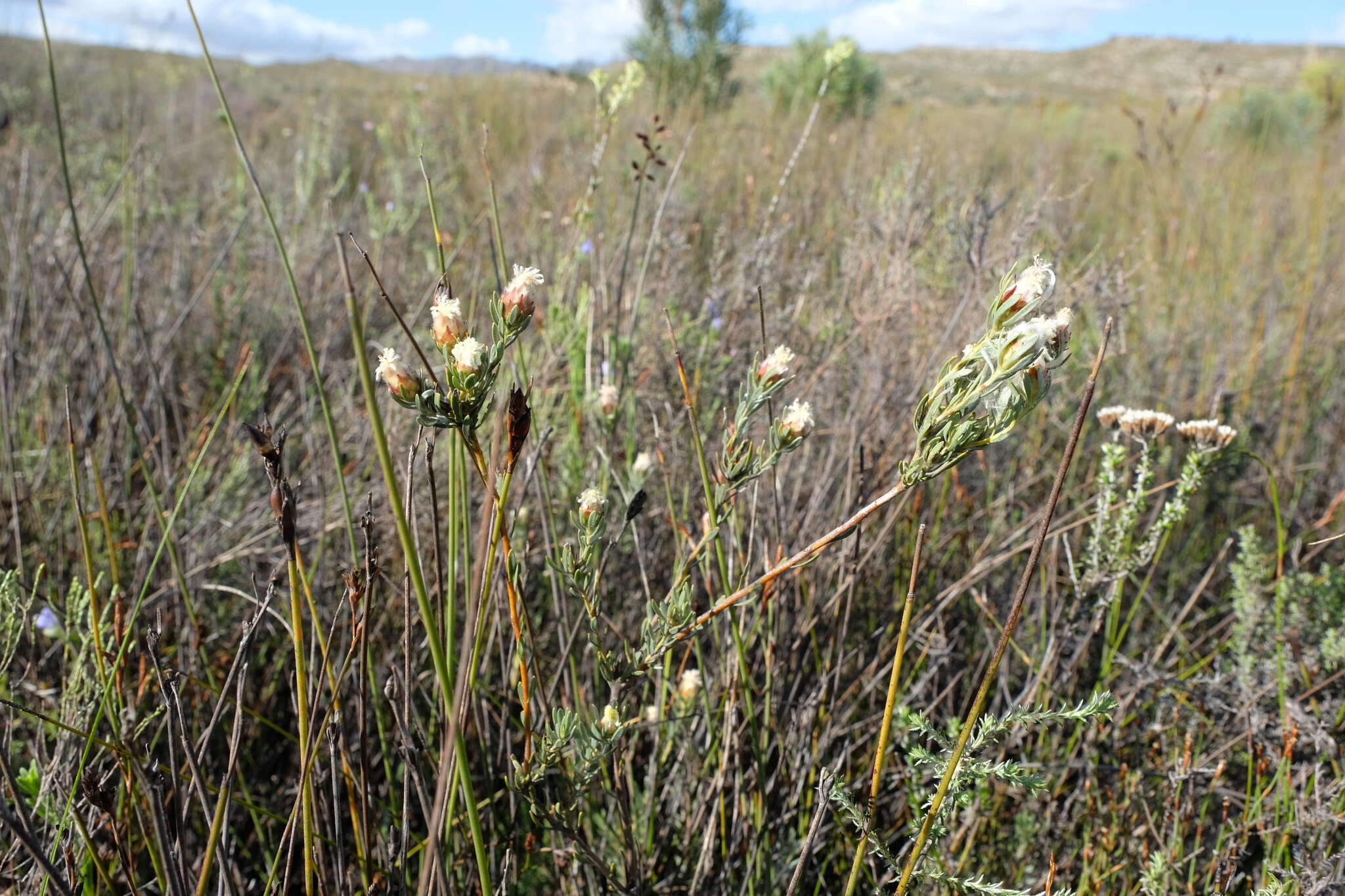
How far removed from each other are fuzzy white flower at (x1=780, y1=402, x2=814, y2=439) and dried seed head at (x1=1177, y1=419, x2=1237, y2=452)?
2.23 feet

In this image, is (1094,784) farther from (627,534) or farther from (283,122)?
(283,122)

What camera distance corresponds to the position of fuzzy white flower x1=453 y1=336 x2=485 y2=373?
1.71ft

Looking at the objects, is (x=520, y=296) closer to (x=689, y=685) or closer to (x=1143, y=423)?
(x=689, y=685)

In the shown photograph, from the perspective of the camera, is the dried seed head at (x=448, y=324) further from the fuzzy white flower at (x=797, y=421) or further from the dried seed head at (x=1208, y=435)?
the dried seed head at (x=1208, y=435)

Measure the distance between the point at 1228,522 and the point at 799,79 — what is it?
28.2 feet

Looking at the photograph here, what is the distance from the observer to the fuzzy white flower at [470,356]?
521mm

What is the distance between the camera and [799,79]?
9.22m

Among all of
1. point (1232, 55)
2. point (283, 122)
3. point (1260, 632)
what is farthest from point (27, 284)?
point (1232, 55)

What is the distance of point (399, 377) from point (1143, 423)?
0.96m

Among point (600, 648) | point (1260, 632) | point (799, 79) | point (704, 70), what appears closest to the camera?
point (600, 648)

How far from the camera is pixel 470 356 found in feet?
1.72

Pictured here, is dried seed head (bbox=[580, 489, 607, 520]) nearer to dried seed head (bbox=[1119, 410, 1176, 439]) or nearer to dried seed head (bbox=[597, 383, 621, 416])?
dried seed head (bbox=[597, 383, 621, 416])

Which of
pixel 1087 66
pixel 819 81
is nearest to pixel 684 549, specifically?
pixel 819 81

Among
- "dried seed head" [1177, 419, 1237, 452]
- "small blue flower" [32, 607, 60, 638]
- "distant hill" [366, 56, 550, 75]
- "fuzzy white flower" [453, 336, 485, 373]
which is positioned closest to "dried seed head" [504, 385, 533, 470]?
"fuzzy white flower" [453, 336, 485, 373]
